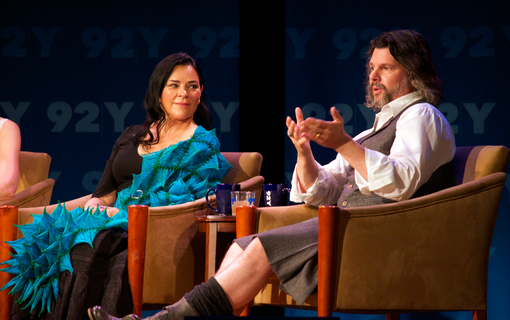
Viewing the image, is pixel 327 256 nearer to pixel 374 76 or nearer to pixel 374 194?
pixel 374 194

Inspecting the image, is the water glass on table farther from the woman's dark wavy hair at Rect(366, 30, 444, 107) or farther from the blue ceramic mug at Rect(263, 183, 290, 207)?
the woman's dark wavy hair at Rect(366, 30, 444, 107)

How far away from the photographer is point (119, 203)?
2.67 m

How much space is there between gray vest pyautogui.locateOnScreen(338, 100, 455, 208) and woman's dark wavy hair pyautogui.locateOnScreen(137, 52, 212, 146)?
1008mm

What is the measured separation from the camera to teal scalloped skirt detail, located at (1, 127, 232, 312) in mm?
2105

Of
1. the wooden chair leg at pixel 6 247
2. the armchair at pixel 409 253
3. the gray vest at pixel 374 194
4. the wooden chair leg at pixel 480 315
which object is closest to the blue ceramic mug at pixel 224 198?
the gray vest at pixel 374 194

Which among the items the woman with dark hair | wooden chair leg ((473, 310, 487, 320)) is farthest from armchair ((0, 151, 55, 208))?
wooden chair leg ((473, 310, 487, 320))

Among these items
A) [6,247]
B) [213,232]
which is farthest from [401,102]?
[6,247]

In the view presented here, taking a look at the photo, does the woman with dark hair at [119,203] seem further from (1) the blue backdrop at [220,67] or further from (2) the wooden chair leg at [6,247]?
(1) the blue backdrop at [220,67]

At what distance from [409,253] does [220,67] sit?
2.37 m

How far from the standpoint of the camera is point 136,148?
2871 millimetres

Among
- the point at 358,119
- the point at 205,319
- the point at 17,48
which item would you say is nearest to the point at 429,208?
the point at 205,319

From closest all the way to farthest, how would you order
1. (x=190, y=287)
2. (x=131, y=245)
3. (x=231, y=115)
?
1. (x=131, y=245)
2. (x=190, y=287)
3. (x=231, y=115)

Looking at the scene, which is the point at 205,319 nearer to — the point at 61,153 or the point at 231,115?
the point at 231,115

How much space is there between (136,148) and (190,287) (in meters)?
→ 0.85
